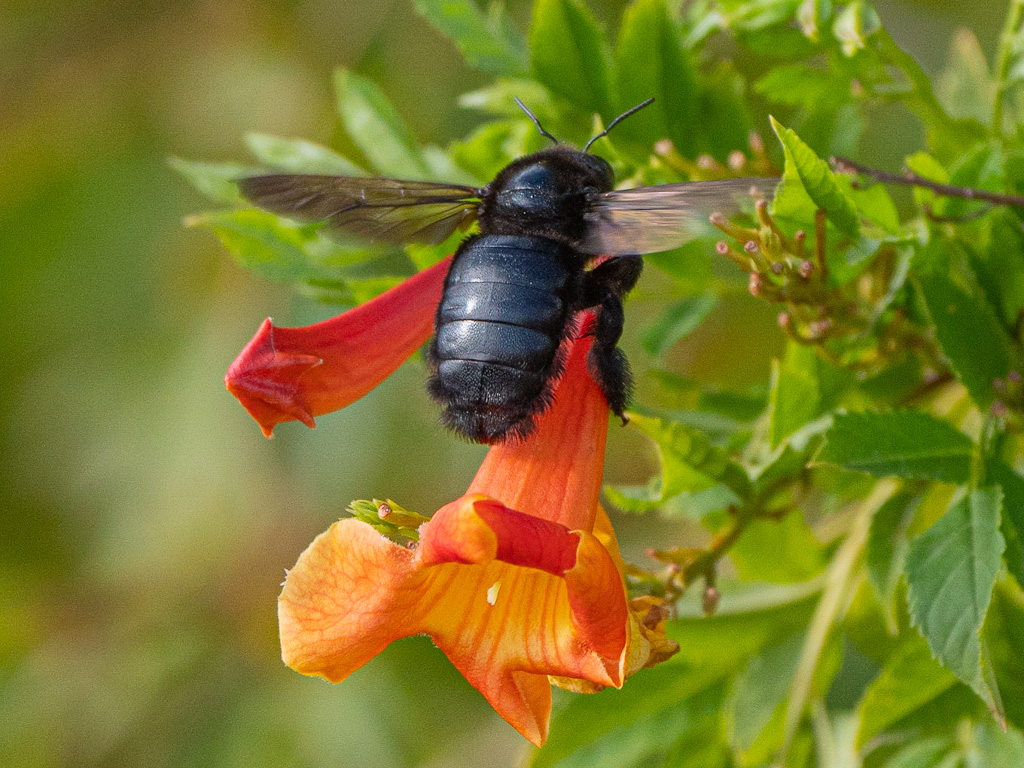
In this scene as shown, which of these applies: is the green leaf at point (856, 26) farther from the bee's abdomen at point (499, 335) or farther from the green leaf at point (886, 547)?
the green leaf at point (886, 547)

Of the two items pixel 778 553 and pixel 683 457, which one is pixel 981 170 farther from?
pixel 778 553

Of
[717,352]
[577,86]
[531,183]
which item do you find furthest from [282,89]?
[531,183]

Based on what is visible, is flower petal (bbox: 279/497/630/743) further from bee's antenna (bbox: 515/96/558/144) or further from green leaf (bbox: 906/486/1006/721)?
bee's antenna (bbox: 515/96/558/144)

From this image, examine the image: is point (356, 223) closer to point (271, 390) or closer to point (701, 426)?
point (271, 390)

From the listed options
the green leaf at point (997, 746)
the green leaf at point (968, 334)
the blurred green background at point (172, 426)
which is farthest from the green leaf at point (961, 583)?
the blurred green background at point (172, 426)

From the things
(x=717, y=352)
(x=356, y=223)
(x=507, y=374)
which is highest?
(x=356, y=223)
